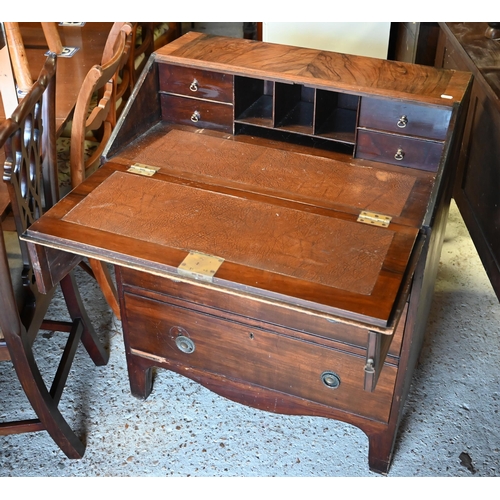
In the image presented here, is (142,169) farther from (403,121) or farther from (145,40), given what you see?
(145,40)

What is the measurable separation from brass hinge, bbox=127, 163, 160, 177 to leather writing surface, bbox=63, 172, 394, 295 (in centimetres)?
4

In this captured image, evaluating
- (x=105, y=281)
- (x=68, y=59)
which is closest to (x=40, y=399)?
(x=105, y=281)

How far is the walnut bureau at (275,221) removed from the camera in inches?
59.5

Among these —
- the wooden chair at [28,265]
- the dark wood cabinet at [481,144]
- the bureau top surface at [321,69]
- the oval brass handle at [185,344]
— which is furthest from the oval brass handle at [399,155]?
the wooden chair at [28,265]

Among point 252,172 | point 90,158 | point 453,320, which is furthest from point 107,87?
point 453,320

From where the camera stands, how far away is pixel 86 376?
2.38m

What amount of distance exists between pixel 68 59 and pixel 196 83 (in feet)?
3.90

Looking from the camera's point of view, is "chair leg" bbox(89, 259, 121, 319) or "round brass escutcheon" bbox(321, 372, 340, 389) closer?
"round brass escutcheon" bbox(321, 372, 340, 389)

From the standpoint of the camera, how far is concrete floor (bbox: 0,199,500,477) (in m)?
2.07

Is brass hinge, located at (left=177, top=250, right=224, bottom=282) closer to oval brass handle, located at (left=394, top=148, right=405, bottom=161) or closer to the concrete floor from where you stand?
oval brass handle, located at (left=394, top=148, right=405, bottom=161)

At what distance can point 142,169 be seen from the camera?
A: 1861mm

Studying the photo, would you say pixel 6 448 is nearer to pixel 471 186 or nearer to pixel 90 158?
pixel 90 158

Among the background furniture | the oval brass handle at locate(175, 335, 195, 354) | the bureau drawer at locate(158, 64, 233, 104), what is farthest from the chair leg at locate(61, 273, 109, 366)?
the background furniture

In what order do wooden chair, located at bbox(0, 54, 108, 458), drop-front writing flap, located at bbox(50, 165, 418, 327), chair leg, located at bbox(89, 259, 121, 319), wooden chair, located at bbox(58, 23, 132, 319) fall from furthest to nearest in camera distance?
chair leg, located at bbox(89, 259, 121, 319), wooden chair, located at bbox(58, 23, 132, 319), wooden chair, located at bbox(0, 54, 108, 458), drop-front writing flap, located at bbox(50, 165, 418, 327)
